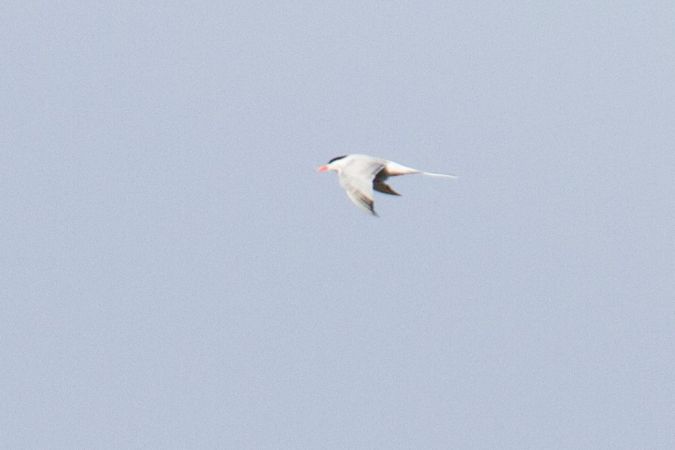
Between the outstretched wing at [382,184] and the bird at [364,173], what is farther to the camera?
the outstretched wing at [382,184]

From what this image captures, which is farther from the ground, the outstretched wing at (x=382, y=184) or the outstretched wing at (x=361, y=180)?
the outstretched wing at (x=382, y=184)

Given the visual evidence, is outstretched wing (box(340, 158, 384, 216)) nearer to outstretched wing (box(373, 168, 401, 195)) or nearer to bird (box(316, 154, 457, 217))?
bird (box(316, 154, 457, 217))

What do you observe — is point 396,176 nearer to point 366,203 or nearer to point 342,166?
point 342,166

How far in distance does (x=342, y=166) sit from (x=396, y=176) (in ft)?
11.9

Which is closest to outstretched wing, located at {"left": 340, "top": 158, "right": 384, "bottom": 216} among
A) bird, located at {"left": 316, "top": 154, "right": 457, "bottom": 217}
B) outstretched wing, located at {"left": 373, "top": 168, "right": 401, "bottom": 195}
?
bird, located at {"left": 316, "top": 154, "right": 457, "bottom": 217}

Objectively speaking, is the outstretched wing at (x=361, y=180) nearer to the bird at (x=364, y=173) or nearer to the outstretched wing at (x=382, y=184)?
the bird at (x=364, y=173)

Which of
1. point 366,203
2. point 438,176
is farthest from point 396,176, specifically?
point 366,203

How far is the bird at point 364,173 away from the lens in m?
36.5

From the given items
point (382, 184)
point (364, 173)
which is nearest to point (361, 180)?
point (364, 173)

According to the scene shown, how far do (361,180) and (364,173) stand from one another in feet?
3.14

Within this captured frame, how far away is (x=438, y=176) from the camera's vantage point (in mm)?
40406

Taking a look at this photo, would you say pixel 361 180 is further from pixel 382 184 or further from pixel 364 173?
pixel 382 184

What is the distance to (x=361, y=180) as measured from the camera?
37562 millimetres

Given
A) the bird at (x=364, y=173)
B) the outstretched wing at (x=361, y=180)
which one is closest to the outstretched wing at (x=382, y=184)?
the bird at (x=364, y=173)
